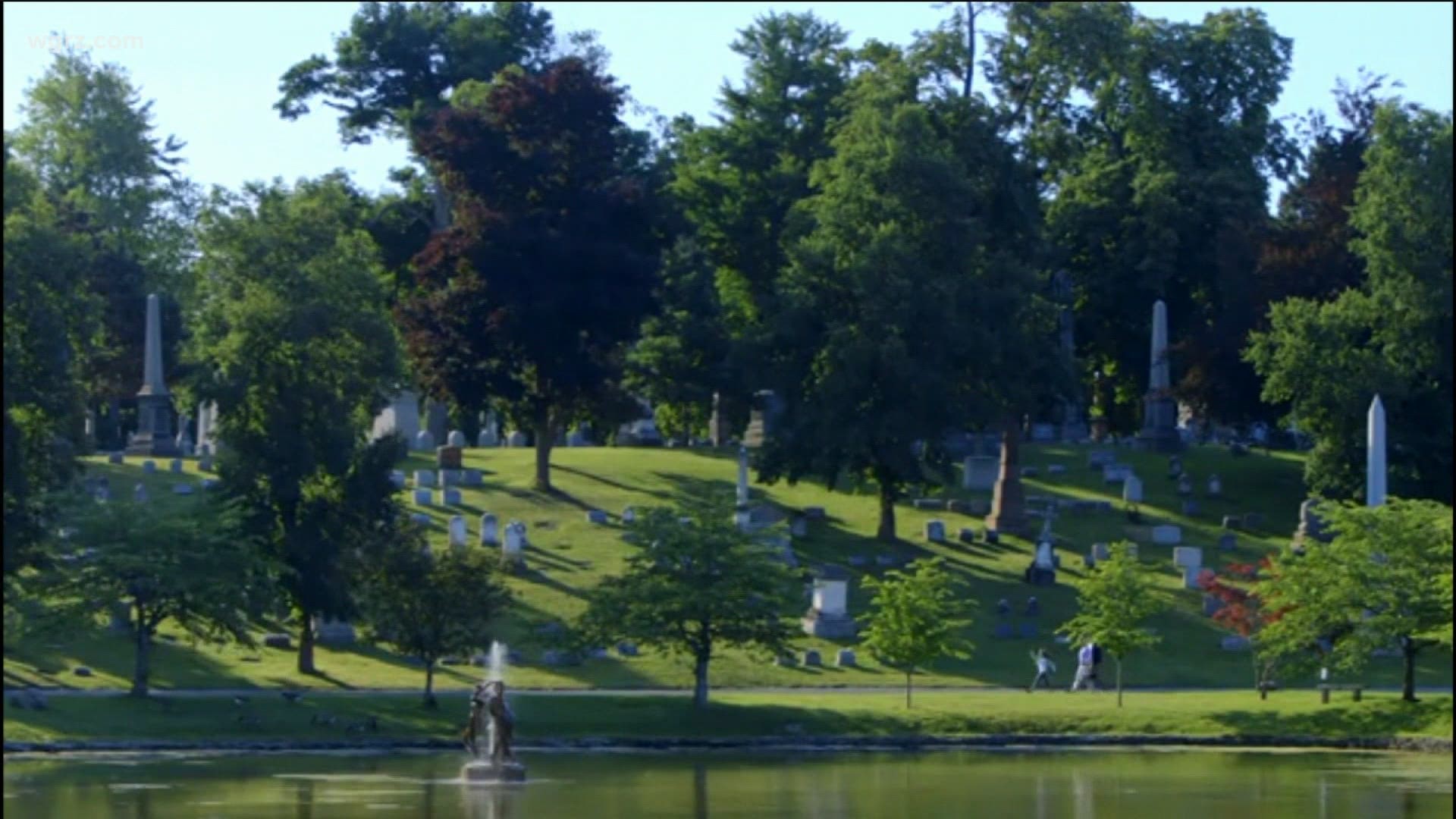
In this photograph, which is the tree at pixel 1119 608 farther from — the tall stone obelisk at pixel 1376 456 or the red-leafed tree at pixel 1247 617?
the tall stone obelisk at pixel 1376 456

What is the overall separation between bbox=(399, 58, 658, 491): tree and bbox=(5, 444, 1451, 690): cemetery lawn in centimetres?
333

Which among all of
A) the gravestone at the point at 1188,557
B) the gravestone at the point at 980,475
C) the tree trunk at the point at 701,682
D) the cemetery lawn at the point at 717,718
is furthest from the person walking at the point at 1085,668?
the gravestone at the point at 980,475

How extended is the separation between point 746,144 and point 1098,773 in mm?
48986

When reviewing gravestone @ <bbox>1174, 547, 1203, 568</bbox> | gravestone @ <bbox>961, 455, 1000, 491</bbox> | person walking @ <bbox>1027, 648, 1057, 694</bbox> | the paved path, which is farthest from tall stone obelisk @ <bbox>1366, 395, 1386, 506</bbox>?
gravestone @ <bbox>961, 455, 1000, 491</bbox>

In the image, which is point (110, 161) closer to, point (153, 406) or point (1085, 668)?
point (153, 406)

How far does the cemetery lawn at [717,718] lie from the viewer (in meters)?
50.2

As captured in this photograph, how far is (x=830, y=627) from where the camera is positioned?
6278 centimetres

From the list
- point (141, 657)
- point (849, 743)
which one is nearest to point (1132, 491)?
point (849, 743)

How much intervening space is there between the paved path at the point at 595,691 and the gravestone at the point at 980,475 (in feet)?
78.4

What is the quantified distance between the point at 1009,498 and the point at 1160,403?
13.3m

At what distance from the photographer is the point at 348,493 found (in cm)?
5934

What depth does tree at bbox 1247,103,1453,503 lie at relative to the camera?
240ft

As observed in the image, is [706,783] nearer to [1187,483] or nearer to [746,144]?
[1187,483]

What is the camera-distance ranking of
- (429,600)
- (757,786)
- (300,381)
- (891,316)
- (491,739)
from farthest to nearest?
(891,316) < (300,381) < (429,600) < (491,739) < (757,786)
